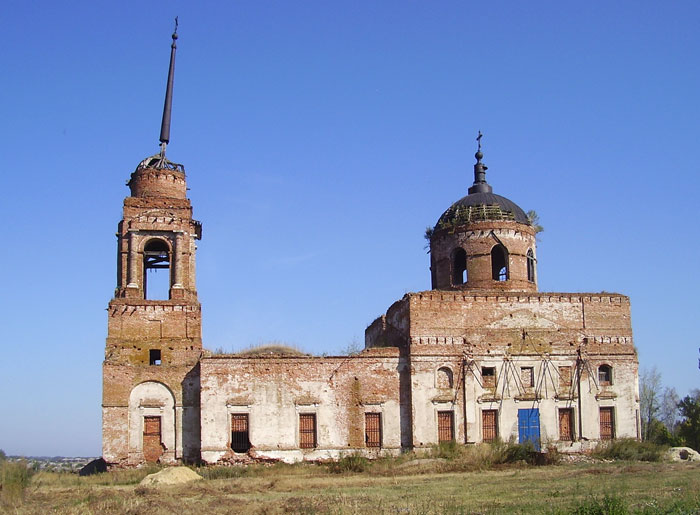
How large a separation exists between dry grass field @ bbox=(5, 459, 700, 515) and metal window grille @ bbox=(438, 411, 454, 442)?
2.07 m

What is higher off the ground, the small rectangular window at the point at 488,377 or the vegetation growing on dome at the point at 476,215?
the vegetation growing on dome at the point at 476,215

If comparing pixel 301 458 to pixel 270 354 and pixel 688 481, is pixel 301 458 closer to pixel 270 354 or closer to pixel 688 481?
pixel 270 354

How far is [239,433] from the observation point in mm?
28359

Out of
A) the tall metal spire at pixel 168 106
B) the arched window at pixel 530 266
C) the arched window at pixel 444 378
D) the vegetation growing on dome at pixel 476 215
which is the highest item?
the tall metal spire at pixel 168 106

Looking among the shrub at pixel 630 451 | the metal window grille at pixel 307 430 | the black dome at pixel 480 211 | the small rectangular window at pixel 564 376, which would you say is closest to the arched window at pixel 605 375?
the small rectangular window at pixel 564 376

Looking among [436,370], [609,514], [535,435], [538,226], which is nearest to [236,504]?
[609,514]

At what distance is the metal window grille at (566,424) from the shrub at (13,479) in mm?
17426

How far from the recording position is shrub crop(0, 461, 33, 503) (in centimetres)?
1889

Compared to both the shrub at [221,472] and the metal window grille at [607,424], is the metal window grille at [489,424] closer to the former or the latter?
the metal window grille at [607,424]

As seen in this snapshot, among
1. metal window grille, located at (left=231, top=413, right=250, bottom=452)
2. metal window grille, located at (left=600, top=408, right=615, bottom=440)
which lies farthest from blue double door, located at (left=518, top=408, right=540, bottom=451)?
metal window grille, located at (left=231, top=413, right=250, bottom=452)

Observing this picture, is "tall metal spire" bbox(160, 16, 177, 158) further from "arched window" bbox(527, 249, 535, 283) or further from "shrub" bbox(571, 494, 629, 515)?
"shrub" bbox(571, 494, 629, 515)

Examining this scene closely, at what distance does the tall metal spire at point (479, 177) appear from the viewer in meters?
34.7

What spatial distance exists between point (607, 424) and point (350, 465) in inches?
370

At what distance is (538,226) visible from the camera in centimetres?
3400
